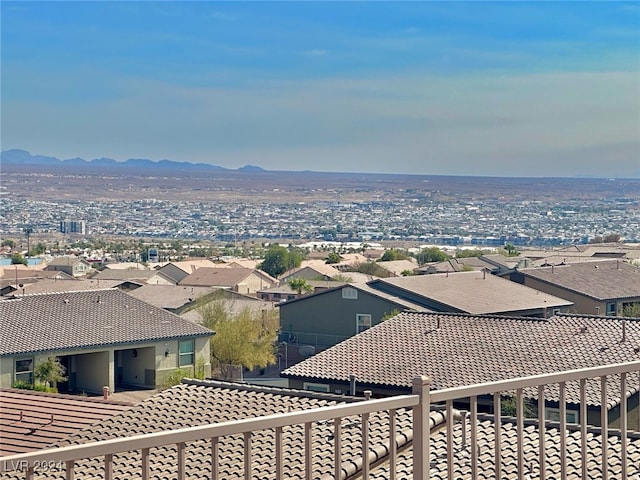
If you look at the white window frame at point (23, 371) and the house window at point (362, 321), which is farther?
the house window at point (362, 321)

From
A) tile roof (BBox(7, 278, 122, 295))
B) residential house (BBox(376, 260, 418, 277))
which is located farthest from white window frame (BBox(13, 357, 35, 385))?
residential house (BBox(376, 260, 418, 277))

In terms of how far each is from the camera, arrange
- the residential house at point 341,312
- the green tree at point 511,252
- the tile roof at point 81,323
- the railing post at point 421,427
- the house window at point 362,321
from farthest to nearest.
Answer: the green tree at point 511,252
the house window at point 362,321
the residential house at point 341,312
the tile roof at point 81,323
the railing post at point 421,427

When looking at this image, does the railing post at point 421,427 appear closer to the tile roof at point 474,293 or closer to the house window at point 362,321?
the tile roof at point 474,293

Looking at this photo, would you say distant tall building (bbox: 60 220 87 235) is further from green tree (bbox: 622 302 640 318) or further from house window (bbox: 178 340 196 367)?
house window (bbox: 178 340 196 367)

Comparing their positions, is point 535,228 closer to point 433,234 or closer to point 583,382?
point 433,234

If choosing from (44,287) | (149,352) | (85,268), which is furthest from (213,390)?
(85,268)

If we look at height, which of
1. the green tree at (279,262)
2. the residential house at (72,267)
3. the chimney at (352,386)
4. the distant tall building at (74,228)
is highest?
the chimney at (352,386)

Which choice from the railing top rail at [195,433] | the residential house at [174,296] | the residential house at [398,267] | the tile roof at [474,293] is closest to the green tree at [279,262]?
the residential house at [398,267]
